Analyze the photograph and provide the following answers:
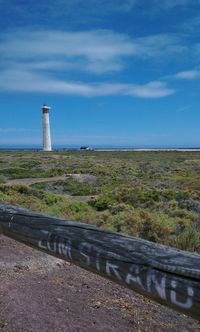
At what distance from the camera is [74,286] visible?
5.57 metres

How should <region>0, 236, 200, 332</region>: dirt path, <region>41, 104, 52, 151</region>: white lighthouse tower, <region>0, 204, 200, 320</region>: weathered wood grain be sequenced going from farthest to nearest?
<region>41, 104, 52, 151</region>: white lighthouse tower, <region>0, 236, 200, 332</region>: dirt path, <region>0, 204, 200, 320</region>: weathered wood grain

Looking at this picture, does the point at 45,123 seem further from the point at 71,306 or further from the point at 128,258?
the point at 128,258

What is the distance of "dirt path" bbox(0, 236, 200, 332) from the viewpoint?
14.0ft

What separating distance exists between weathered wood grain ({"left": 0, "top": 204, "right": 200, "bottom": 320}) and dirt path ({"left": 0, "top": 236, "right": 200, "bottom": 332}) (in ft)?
3.84

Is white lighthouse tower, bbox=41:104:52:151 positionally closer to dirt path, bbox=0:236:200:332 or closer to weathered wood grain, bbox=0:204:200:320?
dirt path, bbox=0:236:200:332

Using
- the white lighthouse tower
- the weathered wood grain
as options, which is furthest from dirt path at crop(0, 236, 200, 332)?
the white lighthouse tower

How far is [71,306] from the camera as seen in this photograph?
15.7ft

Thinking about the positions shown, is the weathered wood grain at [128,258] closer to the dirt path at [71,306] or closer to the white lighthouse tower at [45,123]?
the dirt path at [71,306]

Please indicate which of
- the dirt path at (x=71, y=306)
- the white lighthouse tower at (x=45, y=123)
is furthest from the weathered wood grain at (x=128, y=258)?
the white lighthouse tower at (x=45, y=123)

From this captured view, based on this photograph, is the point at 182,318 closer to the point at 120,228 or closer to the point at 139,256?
the point at 139,256

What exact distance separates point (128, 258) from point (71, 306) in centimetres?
261

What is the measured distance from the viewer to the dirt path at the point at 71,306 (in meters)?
4.26

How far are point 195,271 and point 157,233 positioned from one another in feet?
26.9

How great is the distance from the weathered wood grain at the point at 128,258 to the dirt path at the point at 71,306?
1.17 m
